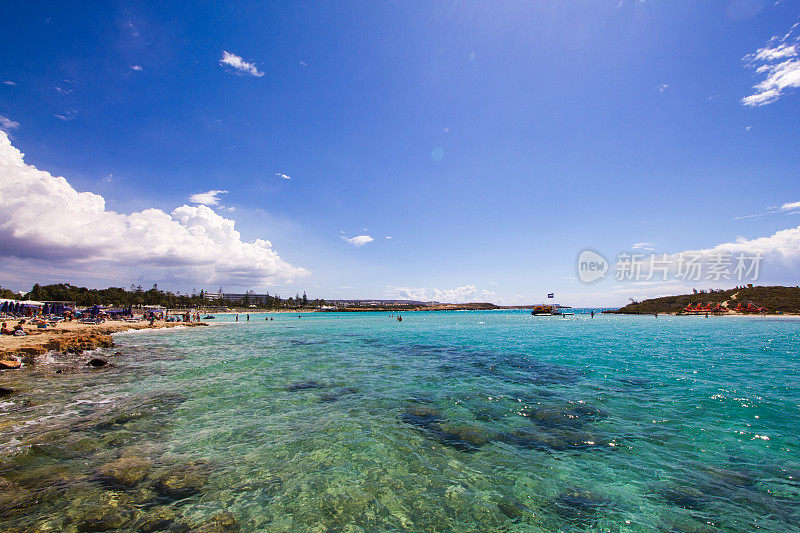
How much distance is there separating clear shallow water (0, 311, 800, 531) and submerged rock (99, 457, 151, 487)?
0.07 metres

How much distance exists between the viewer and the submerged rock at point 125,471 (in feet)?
22.7

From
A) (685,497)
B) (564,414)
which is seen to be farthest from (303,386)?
(685,497)

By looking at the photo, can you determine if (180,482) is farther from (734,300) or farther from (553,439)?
(734,300)

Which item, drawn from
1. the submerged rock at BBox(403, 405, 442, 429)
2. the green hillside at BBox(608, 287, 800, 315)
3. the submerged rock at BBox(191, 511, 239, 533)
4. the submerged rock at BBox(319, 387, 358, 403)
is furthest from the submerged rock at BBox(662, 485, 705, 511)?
the green hillside at BBox(608, 287, 800, 315)

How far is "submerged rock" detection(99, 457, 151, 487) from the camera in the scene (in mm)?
6934

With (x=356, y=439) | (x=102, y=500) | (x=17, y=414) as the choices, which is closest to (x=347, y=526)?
(x=356, y=439)

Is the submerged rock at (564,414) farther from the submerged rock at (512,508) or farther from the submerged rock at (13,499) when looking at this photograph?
the submerged rock at (13,499)

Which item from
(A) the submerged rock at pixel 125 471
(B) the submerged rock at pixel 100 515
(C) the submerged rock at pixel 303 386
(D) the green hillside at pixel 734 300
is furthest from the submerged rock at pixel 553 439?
(D) the green hillside at pixel 734 300

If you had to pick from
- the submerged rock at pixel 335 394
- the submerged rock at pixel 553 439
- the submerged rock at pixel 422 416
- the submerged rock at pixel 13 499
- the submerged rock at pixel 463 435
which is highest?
the submerged rock at pixel 13 499

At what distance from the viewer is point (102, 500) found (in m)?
6.20

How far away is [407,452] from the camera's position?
28.3ft

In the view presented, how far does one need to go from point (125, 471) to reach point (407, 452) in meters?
6.96

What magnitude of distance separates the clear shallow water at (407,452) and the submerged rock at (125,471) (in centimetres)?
7

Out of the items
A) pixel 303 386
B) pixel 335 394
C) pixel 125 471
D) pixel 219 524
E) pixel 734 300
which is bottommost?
pixel 303 386
